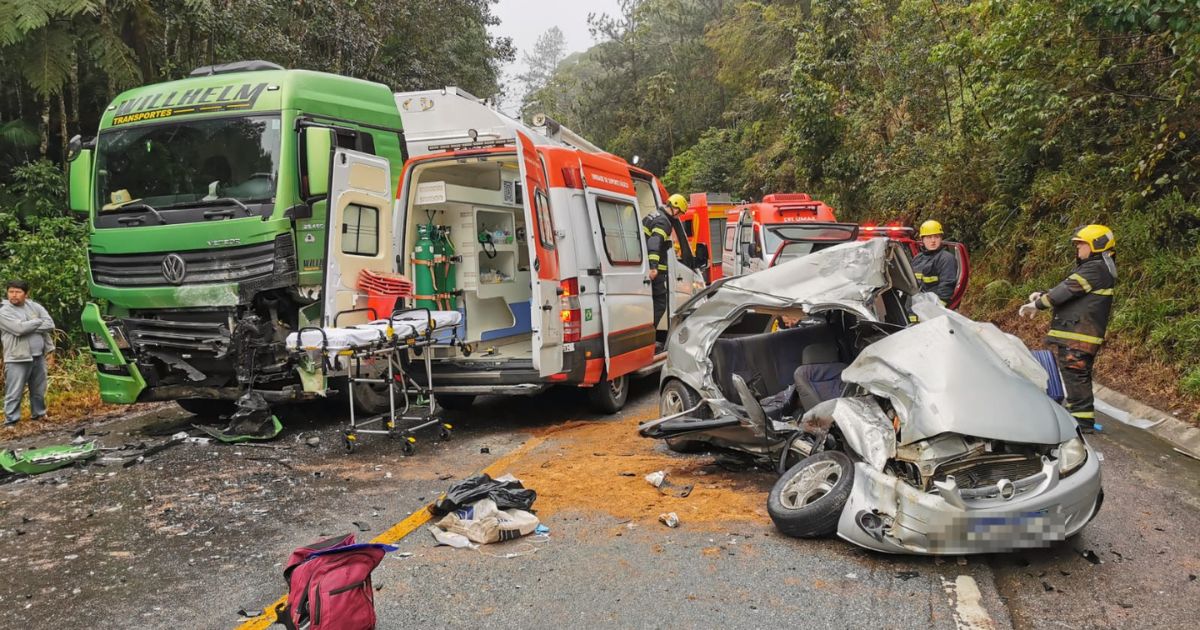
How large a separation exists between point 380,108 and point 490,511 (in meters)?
5.18

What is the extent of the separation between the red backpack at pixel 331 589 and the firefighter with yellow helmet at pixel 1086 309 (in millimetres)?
5675

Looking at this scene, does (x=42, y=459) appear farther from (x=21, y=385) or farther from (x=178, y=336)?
(x=21, y=385)

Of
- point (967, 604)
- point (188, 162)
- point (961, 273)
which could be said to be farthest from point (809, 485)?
point (188, 162)

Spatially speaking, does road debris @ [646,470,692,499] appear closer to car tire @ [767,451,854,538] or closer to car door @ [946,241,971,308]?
car tire @ [767,451,854,538]

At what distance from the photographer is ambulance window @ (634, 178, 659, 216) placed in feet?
32.0

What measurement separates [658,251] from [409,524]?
15.6ft

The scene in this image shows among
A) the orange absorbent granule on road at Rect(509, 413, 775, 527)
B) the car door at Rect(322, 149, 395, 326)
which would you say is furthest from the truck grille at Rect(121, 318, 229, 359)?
the orange absorbent granule on road at Rect(509, 413, 775, 527)

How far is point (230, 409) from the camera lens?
8469mm

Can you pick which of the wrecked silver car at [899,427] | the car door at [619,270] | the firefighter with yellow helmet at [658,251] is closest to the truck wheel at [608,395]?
the car door at [619,270]

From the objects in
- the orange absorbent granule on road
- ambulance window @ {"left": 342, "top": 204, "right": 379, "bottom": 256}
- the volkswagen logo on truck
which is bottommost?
the orange absorbent granule on road

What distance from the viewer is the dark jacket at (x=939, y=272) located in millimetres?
8852

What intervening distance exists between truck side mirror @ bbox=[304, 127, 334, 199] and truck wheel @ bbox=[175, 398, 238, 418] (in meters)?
2.51

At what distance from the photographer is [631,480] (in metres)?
5.51

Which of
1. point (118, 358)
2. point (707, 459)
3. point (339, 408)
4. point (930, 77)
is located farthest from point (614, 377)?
point (930, 77)
